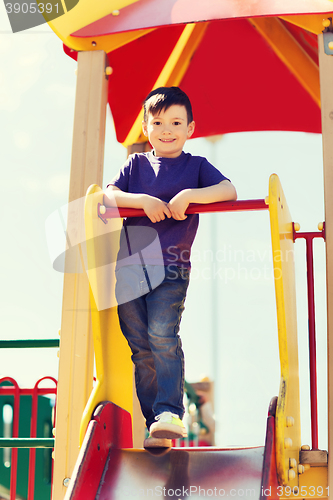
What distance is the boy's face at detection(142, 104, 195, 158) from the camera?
2406 mm

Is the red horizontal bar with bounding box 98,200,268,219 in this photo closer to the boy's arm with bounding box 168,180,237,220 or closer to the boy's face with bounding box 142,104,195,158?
the boy's arm with bounding box 168,180,237,220

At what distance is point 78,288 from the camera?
2.56m

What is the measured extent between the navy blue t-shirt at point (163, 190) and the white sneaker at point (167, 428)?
0.57 meters

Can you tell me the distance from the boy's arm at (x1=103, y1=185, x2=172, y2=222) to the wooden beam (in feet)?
5.72

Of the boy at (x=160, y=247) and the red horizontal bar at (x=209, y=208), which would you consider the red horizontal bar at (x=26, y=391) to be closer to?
the boy at (x=160, y=247)

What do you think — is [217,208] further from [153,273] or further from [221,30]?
[221,30]

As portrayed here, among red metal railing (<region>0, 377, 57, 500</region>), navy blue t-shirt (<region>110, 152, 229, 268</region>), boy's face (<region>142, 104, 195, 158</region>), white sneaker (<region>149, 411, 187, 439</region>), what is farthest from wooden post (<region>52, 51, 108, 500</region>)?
red metal railing (<region>0, 377, 57, 500</region>)

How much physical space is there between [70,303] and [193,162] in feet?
2.68

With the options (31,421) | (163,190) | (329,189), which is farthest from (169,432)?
(31,421)

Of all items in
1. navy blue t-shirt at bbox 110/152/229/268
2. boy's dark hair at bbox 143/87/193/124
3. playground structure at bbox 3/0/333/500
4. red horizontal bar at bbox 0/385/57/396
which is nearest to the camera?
playground structure at bbox 3/0/333/500

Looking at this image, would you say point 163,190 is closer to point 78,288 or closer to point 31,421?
point 78,288

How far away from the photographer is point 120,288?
226 cm

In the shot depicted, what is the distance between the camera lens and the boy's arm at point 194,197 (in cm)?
217

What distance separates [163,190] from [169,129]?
26 cm
